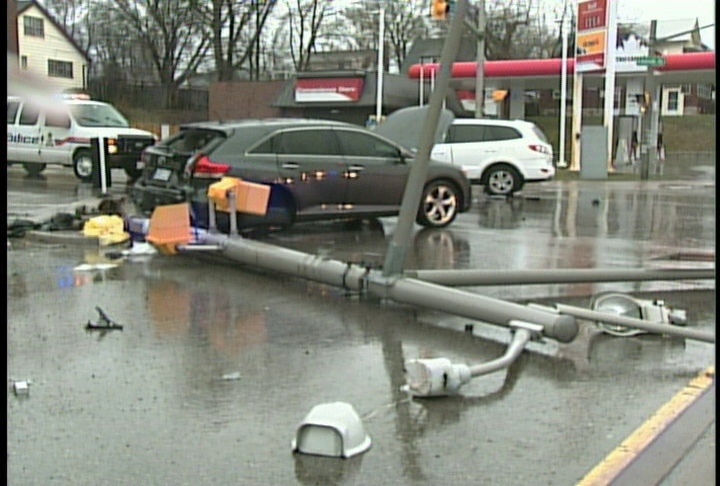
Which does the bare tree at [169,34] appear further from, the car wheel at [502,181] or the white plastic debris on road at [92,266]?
the car wheel at [502,181]

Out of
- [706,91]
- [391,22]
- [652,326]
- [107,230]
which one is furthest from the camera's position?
[391,22]

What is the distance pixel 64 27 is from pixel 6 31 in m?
1.08

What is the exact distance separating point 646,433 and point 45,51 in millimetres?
3128

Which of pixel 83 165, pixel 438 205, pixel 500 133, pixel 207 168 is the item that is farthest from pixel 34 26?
pixel 500 133

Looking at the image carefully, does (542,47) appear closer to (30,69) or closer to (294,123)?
(294,123)

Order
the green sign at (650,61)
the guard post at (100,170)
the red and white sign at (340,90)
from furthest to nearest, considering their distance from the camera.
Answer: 1. the red and white sign at (340,90)
2. the green sign at (650,61)
3. the guard post at (100,170)

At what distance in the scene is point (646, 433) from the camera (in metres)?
4.28

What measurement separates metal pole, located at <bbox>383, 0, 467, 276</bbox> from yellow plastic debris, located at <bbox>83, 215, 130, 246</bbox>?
3888 mm

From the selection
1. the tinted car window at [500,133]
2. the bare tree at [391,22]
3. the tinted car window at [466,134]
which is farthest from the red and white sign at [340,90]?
the tinted car window at [500,133]

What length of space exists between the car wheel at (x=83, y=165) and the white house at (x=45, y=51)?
1017 centimetres

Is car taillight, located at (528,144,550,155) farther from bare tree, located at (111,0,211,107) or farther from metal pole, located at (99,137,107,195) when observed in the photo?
bare tree, located at (111,0,211,107)

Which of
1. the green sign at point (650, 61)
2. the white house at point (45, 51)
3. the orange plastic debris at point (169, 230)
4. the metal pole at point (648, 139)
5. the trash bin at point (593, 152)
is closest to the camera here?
the white house at point (45, 51)

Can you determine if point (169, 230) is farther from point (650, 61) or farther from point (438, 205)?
point (650, 61)

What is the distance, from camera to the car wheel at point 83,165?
12.9m
